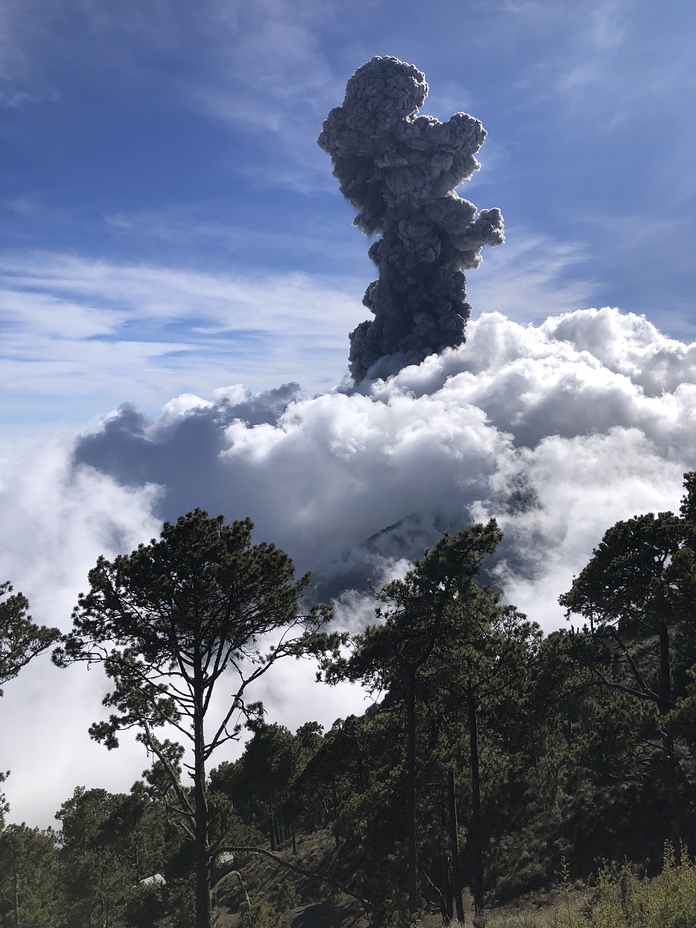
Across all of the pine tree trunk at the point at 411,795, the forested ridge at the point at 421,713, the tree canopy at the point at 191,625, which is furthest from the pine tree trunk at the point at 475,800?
the tree canopy at the point at 191,625

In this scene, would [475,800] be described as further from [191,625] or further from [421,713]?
[191,625]

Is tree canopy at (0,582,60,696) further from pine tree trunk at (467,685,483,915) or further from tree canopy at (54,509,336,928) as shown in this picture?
pine tree trunk at (467,685,483,915)

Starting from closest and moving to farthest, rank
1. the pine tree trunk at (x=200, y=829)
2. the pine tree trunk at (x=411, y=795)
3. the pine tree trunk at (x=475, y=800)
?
1. the pine tree trunk at (x=200, y=829)
2. the pine tree trunk at (x=411, y=795)
3. the pine tree trunk at (x=475, y=800)

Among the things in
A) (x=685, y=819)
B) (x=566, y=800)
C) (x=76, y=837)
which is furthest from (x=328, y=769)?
(x=76, y=837)

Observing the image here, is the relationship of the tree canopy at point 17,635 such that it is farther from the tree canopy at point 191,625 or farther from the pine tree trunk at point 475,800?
the pine tree trunk at point 475,800

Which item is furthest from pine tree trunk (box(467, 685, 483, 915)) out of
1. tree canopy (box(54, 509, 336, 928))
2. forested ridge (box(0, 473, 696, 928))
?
tree canopy (box(54, 509, 336, 928))

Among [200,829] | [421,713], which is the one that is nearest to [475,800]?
[421,713]

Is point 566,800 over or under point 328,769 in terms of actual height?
under

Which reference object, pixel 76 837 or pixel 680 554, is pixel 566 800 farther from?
pixel 76 837
